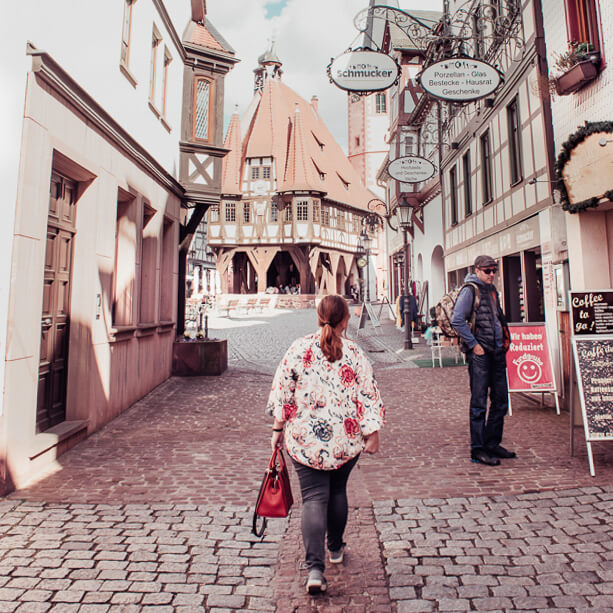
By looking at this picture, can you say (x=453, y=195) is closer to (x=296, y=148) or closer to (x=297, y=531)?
(x=297, y=531)

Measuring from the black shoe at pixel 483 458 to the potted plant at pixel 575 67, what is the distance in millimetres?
4624

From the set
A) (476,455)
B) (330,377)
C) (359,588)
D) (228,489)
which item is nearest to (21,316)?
(228,489)

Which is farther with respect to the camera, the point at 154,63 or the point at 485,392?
the point at 154,63

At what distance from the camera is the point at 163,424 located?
5.74 metres

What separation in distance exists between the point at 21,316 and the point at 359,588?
3237 millimetres

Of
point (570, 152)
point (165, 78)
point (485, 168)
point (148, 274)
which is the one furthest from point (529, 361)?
point (165, 78)

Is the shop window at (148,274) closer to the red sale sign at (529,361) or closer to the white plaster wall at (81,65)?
the white plaster wall at (81,65)

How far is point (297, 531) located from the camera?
3064mm

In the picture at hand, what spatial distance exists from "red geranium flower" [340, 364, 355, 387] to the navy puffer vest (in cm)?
227

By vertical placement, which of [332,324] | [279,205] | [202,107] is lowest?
[332,324]

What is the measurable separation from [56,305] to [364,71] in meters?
5.48

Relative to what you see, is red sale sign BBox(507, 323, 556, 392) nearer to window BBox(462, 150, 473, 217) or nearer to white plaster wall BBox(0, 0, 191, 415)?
white plaster wall BBox(0, 0, 191, 415)

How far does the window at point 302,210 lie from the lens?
3291 cm

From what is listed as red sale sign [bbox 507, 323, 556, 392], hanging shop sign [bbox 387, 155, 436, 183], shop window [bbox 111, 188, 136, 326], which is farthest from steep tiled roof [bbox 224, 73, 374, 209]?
red sale sign [bbox 507, 323, 556, 392]
